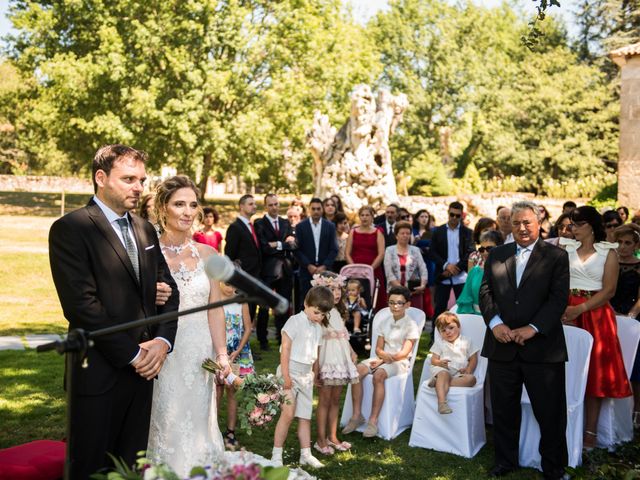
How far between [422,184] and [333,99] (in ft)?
20.8

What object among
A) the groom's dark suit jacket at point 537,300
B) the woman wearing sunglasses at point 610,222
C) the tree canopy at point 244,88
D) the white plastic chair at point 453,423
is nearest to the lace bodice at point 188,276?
the groom's dark suit jacket at point 537,300

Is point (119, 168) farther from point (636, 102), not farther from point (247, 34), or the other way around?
point (247, 34)

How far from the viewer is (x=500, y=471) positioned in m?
6.00

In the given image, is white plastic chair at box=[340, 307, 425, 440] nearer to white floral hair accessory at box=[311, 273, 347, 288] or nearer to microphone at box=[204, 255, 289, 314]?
white floral hair accessory at box=[311, 273, 347, 288]

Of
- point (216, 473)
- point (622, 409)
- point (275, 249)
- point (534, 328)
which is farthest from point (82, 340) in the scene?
point (275, 249)

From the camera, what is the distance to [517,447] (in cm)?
608

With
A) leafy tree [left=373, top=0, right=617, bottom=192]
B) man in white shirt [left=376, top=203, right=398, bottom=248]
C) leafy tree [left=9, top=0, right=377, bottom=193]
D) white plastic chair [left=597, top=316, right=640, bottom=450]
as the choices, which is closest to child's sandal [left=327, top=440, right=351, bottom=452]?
white plastic chair [left=597, top=316, right=640, bottom=450]

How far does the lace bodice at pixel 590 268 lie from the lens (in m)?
6.44

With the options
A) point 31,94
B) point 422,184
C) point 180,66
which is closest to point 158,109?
point 180,66

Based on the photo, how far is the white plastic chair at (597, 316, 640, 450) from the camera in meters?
6.65

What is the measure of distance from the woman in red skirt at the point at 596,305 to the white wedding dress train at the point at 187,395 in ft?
11.2

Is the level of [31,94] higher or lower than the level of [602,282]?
higher

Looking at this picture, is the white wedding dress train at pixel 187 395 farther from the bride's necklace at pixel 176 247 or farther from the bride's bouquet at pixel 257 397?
the bride's bouquet at pixel 257 397

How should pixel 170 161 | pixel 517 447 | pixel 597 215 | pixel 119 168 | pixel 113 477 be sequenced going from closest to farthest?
pixel 113 477 < pixel 119 168 < pixel 517 447 < pixel 597 215 < pixel 170 161
